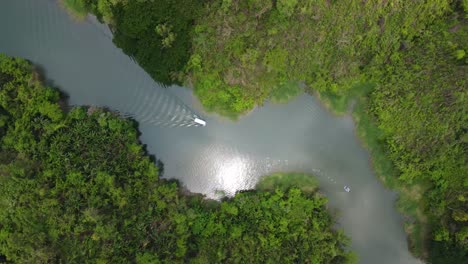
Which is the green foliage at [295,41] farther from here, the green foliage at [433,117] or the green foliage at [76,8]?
the green foliage at [76,8]

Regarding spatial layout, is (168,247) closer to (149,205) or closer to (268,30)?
(149,205)

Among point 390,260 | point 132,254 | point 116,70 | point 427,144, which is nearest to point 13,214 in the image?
point 132,254

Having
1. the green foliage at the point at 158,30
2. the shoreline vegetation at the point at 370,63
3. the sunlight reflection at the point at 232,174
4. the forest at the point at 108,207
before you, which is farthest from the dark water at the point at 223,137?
the green foliage at the point at 158,30

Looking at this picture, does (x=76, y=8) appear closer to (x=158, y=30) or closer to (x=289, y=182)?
(x=158, y=30)

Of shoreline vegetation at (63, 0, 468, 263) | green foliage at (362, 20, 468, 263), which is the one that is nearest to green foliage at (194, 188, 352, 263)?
shoreline vegetation at (63, 0, 468, 263)

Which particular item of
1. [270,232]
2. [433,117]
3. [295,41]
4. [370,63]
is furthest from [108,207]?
[433,117]
